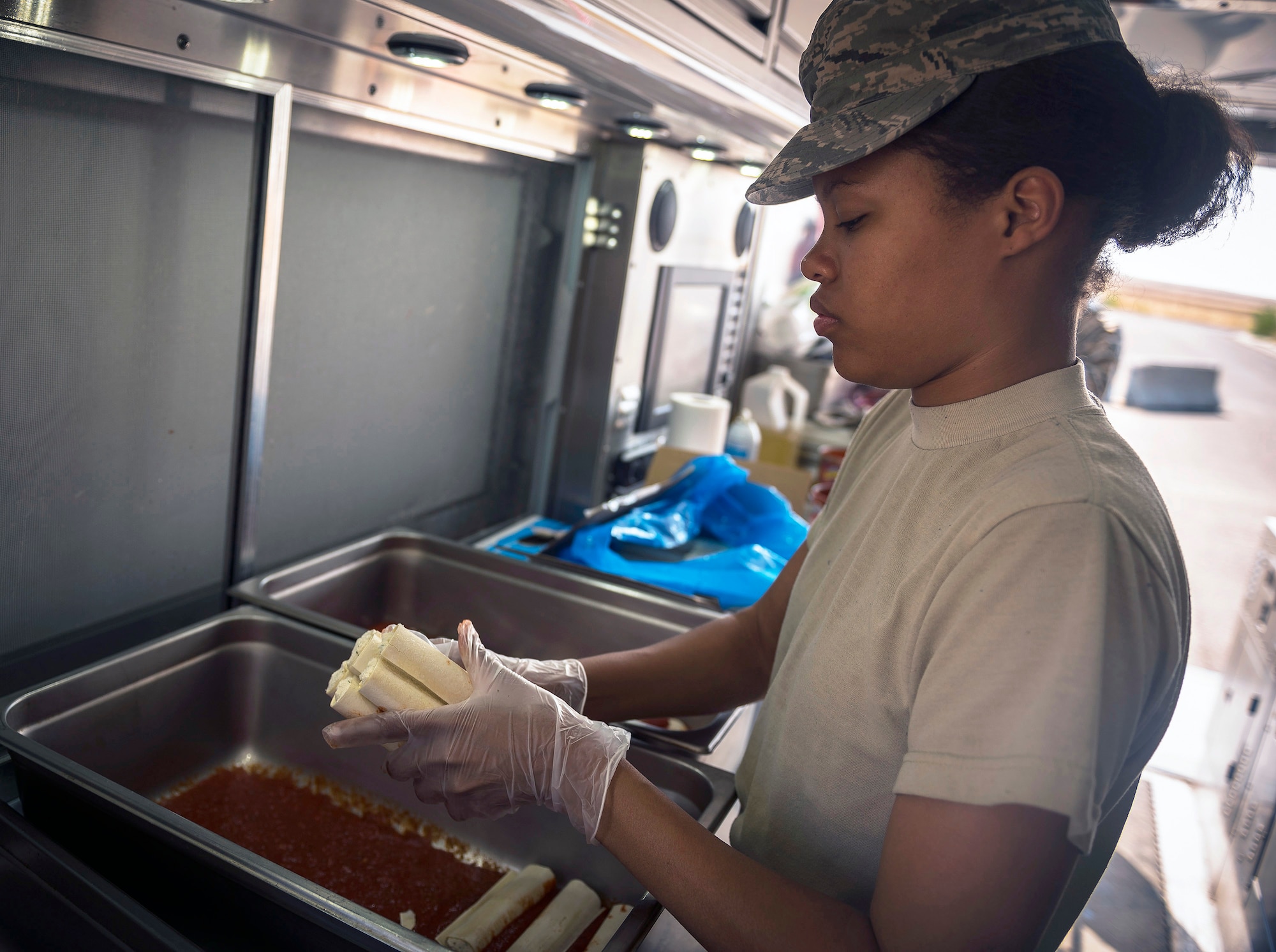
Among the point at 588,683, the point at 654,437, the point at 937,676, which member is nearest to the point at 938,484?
the point at 937,676

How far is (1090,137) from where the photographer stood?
2.71 ft

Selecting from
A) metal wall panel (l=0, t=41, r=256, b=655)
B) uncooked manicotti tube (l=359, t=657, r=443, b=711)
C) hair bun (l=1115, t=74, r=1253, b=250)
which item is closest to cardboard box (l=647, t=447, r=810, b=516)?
metal wall panel (l=0, t=41, r=256, b=655)

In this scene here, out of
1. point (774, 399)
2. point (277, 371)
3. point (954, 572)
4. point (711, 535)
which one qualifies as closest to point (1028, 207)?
point (954, 572)

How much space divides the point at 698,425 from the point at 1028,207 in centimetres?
221

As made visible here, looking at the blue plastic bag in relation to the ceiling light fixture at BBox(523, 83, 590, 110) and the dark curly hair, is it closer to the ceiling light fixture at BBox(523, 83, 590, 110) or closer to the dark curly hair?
the ceiling light fixture at BBox(523, 83, 590, 110)

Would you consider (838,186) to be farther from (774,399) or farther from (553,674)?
(774,399)

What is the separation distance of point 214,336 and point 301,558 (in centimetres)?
58

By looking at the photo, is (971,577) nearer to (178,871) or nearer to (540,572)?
(178,871)

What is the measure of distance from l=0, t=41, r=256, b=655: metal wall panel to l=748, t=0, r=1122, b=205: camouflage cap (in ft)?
3.33

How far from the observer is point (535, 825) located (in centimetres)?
149

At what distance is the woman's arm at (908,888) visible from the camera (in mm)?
717

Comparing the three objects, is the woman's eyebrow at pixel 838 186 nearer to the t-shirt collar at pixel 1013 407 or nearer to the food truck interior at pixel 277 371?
the t-shirt collar at pixel 1013 407

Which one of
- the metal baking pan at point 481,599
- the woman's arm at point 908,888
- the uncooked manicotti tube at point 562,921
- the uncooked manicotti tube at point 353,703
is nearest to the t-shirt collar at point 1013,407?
the woman's arm at point 908,888

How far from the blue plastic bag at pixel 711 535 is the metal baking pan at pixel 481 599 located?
16 cm
